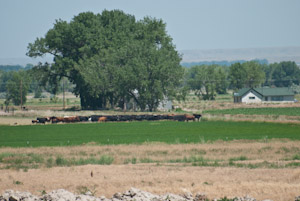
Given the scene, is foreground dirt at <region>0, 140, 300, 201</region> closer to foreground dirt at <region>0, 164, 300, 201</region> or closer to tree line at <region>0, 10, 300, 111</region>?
foreground dirt at <region>0, 164, 300, 201</region>

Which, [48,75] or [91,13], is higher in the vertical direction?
[91,13]

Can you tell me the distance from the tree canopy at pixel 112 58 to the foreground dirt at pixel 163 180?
6930 centimetres

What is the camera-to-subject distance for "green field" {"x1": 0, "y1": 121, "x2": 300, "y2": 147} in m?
55.8

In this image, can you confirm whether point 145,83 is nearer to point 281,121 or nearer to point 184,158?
point 281,121

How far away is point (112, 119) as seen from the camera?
85.2 meters

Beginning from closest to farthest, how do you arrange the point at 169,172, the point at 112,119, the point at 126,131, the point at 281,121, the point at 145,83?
the point at 169,172 → the point at 126,131 → the point at 281,121 → the point at 112,119 → the point at 145,83

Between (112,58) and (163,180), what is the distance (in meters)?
81.9

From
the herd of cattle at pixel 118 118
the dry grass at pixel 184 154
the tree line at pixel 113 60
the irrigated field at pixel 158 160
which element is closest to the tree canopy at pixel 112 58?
the tree line at pixel 113 60

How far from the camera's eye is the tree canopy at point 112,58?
4360 inches

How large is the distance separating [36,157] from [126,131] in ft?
73.8

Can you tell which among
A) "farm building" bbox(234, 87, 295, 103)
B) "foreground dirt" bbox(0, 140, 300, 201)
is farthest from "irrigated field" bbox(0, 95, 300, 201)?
"farm building" bbox(234, 87, 295, 103)

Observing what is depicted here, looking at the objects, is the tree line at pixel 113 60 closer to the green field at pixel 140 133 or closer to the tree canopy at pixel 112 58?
the tree canopy at pixel 112 58

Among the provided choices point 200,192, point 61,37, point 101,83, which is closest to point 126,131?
point 200,192

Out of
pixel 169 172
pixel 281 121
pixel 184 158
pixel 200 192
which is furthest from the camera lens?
pixel 281 121
